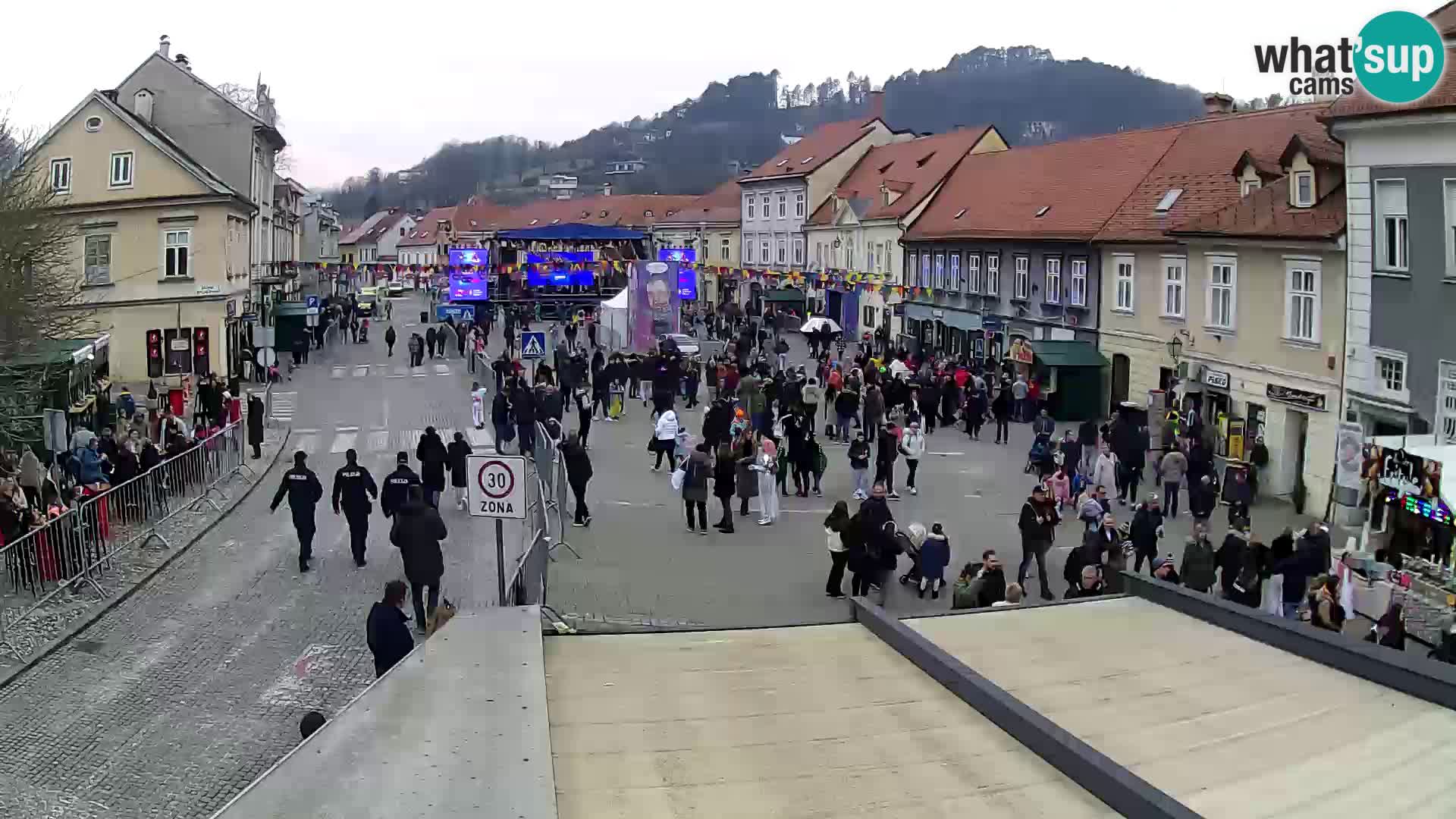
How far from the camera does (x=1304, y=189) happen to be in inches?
976

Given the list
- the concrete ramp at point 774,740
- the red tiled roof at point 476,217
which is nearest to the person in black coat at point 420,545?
the concrete ramp at point 774,740

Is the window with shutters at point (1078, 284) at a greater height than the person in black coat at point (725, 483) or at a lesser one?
greater

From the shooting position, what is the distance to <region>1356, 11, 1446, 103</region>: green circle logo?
20.5 meters

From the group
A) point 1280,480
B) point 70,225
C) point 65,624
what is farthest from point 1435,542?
point 70,225

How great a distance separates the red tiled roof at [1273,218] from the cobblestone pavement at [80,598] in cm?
1905

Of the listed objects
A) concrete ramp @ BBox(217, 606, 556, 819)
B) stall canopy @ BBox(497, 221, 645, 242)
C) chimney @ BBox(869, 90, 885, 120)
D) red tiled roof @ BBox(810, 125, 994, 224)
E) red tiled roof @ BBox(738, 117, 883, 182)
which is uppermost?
chimney @ BBox(869, 90, 885, 120)

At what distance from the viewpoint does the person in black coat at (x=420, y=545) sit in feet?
48.0

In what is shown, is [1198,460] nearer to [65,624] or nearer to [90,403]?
[65,624]

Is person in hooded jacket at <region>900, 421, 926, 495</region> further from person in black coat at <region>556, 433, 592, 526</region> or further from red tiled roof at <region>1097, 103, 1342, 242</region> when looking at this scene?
red tiled roof at <region>1097, 103, 1342, 242</region>

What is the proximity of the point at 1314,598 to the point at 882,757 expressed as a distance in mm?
9789

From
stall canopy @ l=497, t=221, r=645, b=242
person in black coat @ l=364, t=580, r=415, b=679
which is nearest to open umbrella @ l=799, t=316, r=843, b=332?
stall canopy @ l=497, t=221, r=645, b=242

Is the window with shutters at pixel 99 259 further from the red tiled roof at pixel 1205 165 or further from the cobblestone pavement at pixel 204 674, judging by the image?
the red tiled roof at pixel 1205 165

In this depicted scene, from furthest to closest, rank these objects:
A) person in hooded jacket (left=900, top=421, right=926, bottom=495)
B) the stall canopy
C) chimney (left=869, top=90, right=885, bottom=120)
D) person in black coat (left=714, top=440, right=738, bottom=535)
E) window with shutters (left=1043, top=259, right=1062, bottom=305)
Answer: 1. chimney (left=869, top=90, right=885, bottom=120)
2. the stall canopy
3. window with shutters (left=1043, top=259, right=1062, bottom=305)
4. person in hooded jacket (left=900, top=421, right=926, bottom=495)
5. person in black coat (left=714, top=440, right=738, bottom=535)

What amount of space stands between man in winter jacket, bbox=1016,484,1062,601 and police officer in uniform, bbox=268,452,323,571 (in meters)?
9.03
